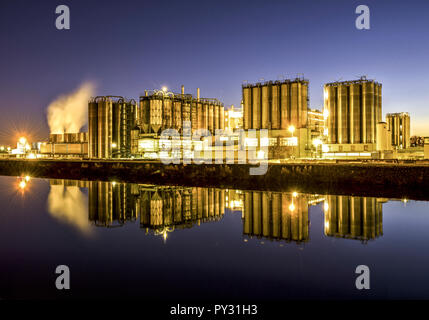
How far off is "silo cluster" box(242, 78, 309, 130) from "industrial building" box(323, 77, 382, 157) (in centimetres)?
497

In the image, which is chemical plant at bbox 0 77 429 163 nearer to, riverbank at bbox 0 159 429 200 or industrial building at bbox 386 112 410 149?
riverbank at bbox 0 159 429 200

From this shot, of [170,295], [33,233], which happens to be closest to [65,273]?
[170,295]

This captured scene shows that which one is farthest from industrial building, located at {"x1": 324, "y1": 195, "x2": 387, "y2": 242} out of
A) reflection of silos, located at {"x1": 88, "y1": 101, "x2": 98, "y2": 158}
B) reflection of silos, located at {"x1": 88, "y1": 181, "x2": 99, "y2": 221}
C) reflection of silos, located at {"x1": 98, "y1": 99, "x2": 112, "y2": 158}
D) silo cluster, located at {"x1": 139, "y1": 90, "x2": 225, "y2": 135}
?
reflection of silos, located at {"x1": 88, "y1": 101, "x2": 98, "y2": 158}

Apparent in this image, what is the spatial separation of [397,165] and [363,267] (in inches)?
1032

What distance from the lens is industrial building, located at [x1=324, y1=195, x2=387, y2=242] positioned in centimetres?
1941

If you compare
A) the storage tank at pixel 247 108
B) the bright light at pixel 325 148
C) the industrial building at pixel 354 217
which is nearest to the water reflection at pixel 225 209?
the industrial building at pixel 354 217

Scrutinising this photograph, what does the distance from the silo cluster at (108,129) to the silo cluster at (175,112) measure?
4626 mm

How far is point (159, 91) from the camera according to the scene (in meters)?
70.2

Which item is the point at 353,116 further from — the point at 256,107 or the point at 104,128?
the point at 104,128

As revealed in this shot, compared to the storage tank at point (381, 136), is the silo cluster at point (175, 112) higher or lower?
higher

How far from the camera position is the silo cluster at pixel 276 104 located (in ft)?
201

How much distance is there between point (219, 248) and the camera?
1708 centimetres

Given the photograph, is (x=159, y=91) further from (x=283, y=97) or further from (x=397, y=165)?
(x=397, y=165)

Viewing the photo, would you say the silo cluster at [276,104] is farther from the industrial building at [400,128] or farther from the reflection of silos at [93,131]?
the industrial building at [400,128]
